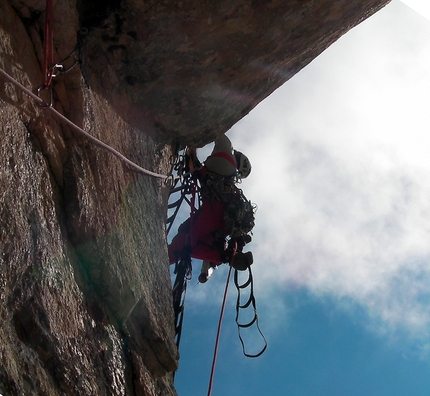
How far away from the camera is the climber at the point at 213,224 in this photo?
5.51 meters

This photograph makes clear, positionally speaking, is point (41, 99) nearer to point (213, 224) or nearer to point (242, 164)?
point (213, 224)

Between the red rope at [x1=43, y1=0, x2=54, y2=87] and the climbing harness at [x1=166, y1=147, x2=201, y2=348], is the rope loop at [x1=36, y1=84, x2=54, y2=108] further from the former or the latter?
the climbing harness at [x1=166, y1=147, x2=201, y2=348]

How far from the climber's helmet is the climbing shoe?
43.2 inches

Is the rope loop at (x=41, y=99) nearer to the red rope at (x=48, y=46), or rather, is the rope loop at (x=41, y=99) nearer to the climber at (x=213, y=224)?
the red rope at (x=48, y=46)

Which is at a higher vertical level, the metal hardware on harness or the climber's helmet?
the climber's helmet

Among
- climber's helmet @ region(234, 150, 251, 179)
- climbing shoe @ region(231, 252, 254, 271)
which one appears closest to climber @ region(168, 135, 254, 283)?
climbing shoe @ region(231, 252, 254, 271)

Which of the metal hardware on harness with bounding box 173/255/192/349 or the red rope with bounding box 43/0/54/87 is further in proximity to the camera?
the metal hardware on harness with bounding box 173/255/192/349

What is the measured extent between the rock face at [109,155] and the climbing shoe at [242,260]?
3.67 ft

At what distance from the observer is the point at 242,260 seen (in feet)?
18.1

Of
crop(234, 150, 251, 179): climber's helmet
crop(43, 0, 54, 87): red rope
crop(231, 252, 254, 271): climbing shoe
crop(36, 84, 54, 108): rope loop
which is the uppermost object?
crop(234, 150, 251, 179): climber's helmet

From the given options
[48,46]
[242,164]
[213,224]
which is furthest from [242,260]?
[48,46]

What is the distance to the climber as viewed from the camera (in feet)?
18.1

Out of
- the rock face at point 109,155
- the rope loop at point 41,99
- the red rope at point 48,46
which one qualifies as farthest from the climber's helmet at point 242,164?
the red rope at point 48,46

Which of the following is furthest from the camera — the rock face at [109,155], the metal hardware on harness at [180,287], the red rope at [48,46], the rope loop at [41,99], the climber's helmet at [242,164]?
the climber's helmet at [242,164]
